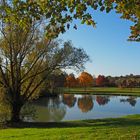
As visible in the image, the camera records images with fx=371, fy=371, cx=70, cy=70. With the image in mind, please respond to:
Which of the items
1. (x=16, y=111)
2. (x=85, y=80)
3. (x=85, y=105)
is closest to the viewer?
(x=16, y=111)

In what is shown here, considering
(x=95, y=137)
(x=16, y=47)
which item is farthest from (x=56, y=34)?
(x=16, y=47)

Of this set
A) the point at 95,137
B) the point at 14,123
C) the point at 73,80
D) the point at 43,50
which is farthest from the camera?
the point at 73,80

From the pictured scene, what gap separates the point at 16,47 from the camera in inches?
1105

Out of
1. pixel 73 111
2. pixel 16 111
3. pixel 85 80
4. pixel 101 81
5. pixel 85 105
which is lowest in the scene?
pixel 16 111

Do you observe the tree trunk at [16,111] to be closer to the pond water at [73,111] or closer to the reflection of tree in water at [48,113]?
the pond water at [73,111]

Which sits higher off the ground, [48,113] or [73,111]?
[73,111]

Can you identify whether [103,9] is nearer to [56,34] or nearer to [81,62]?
[56,34]

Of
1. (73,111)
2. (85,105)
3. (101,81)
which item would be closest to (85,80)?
(101,81)

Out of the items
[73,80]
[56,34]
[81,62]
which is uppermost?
[73,80]

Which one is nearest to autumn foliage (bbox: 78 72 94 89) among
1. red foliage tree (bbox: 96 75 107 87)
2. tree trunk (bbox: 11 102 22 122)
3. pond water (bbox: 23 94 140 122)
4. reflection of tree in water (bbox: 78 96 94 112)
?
red foliage tree (bbox: 96 75 107 87)

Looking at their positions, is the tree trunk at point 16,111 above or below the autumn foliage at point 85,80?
below

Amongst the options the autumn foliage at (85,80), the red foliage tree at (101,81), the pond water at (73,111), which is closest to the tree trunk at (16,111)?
the pond water at (73,111)

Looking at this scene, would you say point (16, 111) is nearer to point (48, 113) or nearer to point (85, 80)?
point (48, 113)

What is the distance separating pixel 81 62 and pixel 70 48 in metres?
1.46
